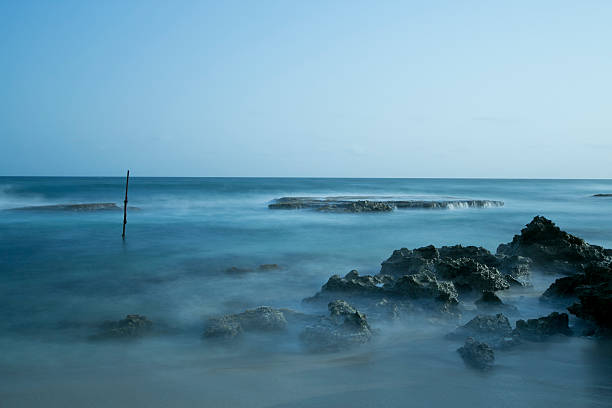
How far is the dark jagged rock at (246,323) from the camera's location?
6.08 m

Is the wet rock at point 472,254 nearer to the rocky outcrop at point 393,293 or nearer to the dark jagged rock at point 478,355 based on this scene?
the rocky outcrop at point 393,293

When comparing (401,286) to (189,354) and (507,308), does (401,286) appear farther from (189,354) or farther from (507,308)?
(189,354)

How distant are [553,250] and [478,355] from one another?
23.3 ft

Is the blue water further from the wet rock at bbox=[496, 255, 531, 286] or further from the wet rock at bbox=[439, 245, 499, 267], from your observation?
the wet rock at bbox=[439, 245, 499, 267]

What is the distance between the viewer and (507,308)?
731 cm

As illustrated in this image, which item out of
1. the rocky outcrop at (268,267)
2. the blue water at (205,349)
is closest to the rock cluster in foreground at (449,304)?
the blue water at (205,349)

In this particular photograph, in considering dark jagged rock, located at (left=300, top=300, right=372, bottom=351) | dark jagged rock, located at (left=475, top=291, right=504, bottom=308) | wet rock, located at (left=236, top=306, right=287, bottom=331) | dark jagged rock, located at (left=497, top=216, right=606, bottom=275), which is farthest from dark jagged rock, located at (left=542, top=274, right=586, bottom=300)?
wet rock, located at (left=236, top=306, right=287, bottom=331)

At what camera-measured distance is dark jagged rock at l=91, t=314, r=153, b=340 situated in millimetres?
6102

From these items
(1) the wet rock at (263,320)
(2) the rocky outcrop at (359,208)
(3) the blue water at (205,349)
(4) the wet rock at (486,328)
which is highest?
(2) the rocky outcrop at (359,208)

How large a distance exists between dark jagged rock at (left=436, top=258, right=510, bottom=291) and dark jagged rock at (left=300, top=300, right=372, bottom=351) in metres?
3.23

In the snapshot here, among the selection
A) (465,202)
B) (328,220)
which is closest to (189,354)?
(328,220)

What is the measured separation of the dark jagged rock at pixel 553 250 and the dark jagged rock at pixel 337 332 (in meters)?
6.54

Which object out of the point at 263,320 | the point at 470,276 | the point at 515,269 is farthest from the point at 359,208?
the point at 263,320

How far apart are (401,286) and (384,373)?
109 inches
